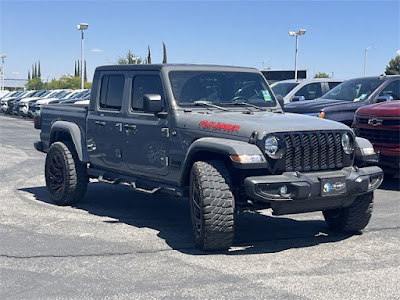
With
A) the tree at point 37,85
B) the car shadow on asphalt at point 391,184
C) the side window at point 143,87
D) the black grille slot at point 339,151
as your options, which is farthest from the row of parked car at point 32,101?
the tree at point 37,85

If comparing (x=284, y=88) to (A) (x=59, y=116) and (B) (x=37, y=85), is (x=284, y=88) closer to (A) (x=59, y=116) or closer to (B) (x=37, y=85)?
(A) (x=59, y=116)

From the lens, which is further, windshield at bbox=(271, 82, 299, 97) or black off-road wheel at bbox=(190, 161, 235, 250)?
windshield at bbox=(271, 82, 299, 97)

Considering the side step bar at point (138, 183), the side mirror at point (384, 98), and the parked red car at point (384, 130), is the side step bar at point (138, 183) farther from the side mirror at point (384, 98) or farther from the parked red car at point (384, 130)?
the side mirror at point (384, 98)

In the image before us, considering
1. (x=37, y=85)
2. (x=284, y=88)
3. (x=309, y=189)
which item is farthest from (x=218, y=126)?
(x=37, y=85)

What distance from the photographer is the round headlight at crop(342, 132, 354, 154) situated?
6266 mm

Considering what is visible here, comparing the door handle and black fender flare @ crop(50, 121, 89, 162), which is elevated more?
the door handle

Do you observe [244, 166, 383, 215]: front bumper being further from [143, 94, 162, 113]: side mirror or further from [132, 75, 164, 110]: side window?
[132, 75, 164, 110]: side window

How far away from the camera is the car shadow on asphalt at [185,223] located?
6.29m

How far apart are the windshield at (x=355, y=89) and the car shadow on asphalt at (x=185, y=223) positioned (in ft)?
16.9

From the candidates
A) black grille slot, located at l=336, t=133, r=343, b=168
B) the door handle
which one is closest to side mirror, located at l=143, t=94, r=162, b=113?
the door handle

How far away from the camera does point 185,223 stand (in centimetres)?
729

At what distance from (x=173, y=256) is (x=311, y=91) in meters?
11.0

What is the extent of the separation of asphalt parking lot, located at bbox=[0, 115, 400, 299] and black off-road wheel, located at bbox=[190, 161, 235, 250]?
153mm

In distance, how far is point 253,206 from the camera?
6.02m
